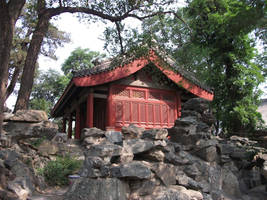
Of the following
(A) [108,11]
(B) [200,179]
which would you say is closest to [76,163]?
(B) [200,179]

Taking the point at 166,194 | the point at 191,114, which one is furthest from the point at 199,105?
the point at 166,194

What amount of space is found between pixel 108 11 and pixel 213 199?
6.51 metres

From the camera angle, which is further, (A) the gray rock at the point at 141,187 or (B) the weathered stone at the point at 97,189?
(A) the gray rock at the point at 141,187

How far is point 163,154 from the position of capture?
5.61 metres

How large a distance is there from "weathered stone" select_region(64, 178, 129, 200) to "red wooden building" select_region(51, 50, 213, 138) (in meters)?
5.16

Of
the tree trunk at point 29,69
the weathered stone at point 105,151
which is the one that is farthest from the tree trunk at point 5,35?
the weathered stone at point 105,151

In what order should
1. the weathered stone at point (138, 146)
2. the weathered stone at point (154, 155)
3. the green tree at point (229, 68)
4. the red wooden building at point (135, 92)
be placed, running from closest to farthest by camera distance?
1. the weathered stone at point (138, 146)
2. the weathered stone at point (154, 155)
3. the red wooden building at point (135, 92)
4. the green tree at point (229, 68)

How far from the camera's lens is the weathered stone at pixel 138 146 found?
5.27m

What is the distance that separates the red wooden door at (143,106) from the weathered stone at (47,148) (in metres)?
3.86

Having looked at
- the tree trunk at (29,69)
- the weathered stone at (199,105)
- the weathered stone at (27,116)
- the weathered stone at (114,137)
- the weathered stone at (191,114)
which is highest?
the tree trunk at (29,69)

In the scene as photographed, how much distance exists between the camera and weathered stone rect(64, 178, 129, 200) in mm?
3965

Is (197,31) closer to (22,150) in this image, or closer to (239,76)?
(239,76)

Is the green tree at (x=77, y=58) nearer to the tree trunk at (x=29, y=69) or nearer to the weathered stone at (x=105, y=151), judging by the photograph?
the tree trunk at (x=29, y=69)

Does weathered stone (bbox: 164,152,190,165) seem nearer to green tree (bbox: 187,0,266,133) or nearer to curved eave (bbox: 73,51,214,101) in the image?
curved eave (bbox: 73,51,214,101)
